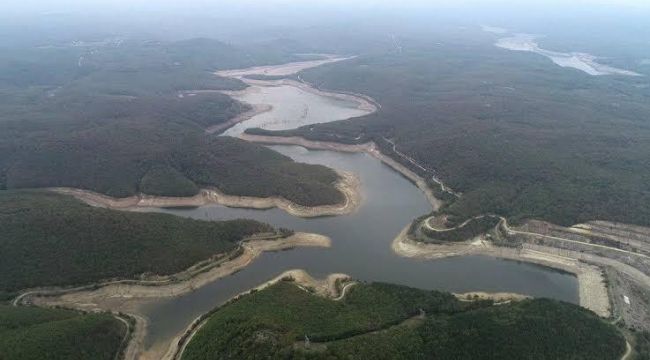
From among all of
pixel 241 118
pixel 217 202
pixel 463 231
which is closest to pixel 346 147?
pixel 217 202

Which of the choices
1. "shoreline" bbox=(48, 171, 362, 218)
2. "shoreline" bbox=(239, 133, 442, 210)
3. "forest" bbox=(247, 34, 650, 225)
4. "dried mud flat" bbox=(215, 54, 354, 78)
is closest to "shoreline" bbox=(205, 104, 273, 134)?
"shoreline" bbox=(239, 133, 442, 210)

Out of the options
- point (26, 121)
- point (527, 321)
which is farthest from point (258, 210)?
point (26, 121)

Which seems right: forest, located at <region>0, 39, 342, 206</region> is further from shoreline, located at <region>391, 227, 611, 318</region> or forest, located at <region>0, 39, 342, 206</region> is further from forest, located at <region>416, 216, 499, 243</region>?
forest, located at <region>416, 216, 499, 243</region>

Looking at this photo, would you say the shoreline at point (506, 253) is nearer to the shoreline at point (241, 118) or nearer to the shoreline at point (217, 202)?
the shoreline at point (217, 202)

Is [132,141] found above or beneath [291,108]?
above

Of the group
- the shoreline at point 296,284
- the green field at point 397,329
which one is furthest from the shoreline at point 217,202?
the green field at point 397,329

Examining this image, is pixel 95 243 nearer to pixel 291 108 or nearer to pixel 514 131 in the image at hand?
pixel 514 131
